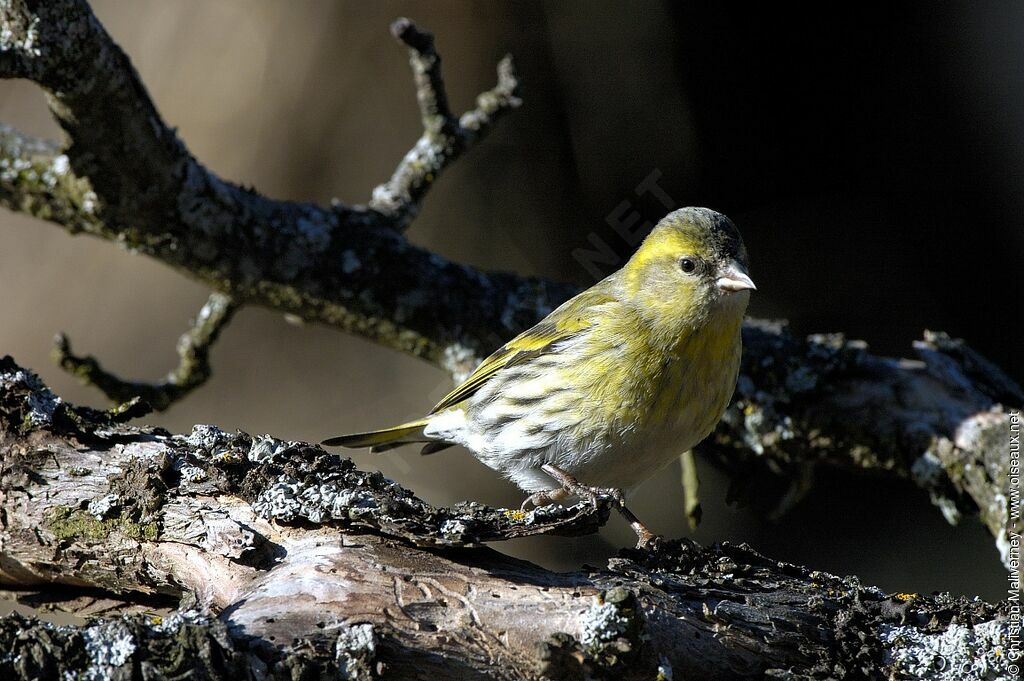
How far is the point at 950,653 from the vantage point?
2.33 m

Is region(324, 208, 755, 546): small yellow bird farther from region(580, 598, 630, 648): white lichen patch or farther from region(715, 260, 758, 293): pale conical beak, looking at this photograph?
region(580, 598, 630, 648): white lichen patch

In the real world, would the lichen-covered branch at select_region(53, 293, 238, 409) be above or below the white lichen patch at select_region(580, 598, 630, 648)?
above

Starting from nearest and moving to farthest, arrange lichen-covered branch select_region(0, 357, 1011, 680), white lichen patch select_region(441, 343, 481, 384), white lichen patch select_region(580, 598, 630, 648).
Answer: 1. lichen-covered branch select_region(0, 357, 1011, 680)
2. white lichen patch select_region(580, 598, 630, 648)
3. white lichen patch select_region(441, 343, 481, 384)

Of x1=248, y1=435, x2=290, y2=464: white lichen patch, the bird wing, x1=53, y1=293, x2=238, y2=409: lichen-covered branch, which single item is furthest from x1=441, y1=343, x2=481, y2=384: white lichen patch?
x1=248, y1=435, x2=290, y2=464: white lichen patch

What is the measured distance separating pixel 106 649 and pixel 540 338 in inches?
93.5

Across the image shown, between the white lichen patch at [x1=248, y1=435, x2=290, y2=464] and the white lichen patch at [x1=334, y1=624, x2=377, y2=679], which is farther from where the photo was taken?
the white lichen patch at [x1=248, y1=435, x2=290, y2=464]

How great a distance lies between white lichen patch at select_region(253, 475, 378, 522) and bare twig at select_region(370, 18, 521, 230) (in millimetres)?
2322

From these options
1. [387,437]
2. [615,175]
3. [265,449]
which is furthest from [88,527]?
[615,175]

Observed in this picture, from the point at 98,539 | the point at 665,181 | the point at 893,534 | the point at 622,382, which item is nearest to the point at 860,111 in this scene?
the point at 665,181

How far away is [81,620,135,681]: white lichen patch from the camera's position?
1.81 metres

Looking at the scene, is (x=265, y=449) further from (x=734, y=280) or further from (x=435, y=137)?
(x=435, y=137)

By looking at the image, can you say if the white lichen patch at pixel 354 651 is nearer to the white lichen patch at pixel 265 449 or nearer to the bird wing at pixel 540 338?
the white lichen patch at pixel 265 449

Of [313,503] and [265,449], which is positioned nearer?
[313,503]

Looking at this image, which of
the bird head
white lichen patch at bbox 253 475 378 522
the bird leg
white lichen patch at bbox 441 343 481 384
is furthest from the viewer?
white lichen patch at bbox 441 343 481 384
